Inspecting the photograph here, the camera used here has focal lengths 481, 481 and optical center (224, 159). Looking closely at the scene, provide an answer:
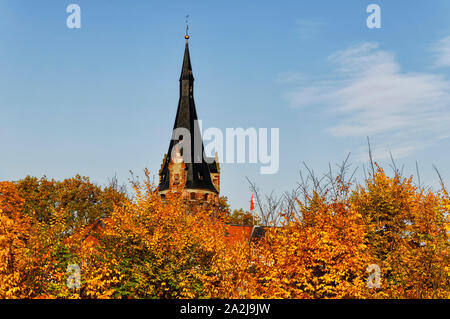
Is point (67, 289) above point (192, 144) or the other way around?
the other way around

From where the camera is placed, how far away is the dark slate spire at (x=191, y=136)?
249ft

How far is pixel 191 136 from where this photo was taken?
79.4 m

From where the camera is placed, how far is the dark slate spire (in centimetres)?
7588

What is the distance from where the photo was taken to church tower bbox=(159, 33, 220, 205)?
245 feet

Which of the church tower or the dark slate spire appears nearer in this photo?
the church tower

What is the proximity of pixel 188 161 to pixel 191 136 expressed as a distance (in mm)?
4854

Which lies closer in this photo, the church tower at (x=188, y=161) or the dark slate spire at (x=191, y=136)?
the church tower at (x=188, y=161)

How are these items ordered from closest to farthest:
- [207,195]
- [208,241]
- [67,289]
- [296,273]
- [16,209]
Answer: [67,289], [296,273], [208,241], [16,209], [207,195]

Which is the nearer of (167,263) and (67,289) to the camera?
(67,289)

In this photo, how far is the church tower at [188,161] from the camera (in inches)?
2936

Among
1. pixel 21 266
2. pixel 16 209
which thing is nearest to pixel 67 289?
pixel 21 266
